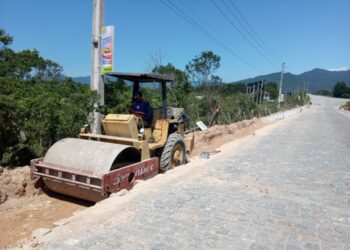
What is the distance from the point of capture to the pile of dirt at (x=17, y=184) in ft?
22.6

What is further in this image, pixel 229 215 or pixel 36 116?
pixel 36 116

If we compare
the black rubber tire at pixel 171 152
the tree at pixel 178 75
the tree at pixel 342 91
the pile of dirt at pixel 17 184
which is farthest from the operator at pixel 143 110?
the tree at pixel 342 91

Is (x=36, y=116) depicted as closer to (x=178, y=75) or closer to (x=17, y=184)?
(x=17, y=184)

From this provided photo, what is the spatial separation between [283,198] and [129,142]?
337cm

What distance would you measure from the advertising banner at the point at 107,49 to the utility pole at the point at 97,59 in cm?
12

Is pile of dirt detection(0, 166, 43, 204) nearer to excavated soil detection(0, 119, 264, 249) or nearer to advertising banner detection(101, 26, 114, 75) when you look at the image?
excavated soil detection(0, 119, 264, 249)

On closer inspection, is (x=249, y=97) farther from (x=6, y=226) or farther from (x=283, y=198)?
(x=6, y=226)

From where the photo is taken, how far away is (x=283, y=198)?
21.2ft

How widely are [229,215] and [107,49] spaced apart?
594cm

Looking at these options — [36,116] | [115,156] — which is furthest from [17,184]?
[115,156]

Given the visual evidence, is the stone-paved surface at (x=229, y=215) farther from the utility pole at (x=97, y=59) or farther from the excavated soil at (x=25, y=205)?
the utility pole at (x=97, y=59)

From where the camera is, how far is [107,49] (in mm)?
9406

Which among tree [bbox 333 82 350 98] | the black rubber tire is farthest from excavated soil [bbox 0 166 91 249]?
tree [bbox 333 82 350 98]

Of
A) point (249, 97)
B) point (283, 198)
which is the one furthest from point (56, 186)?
point (249, 97)
